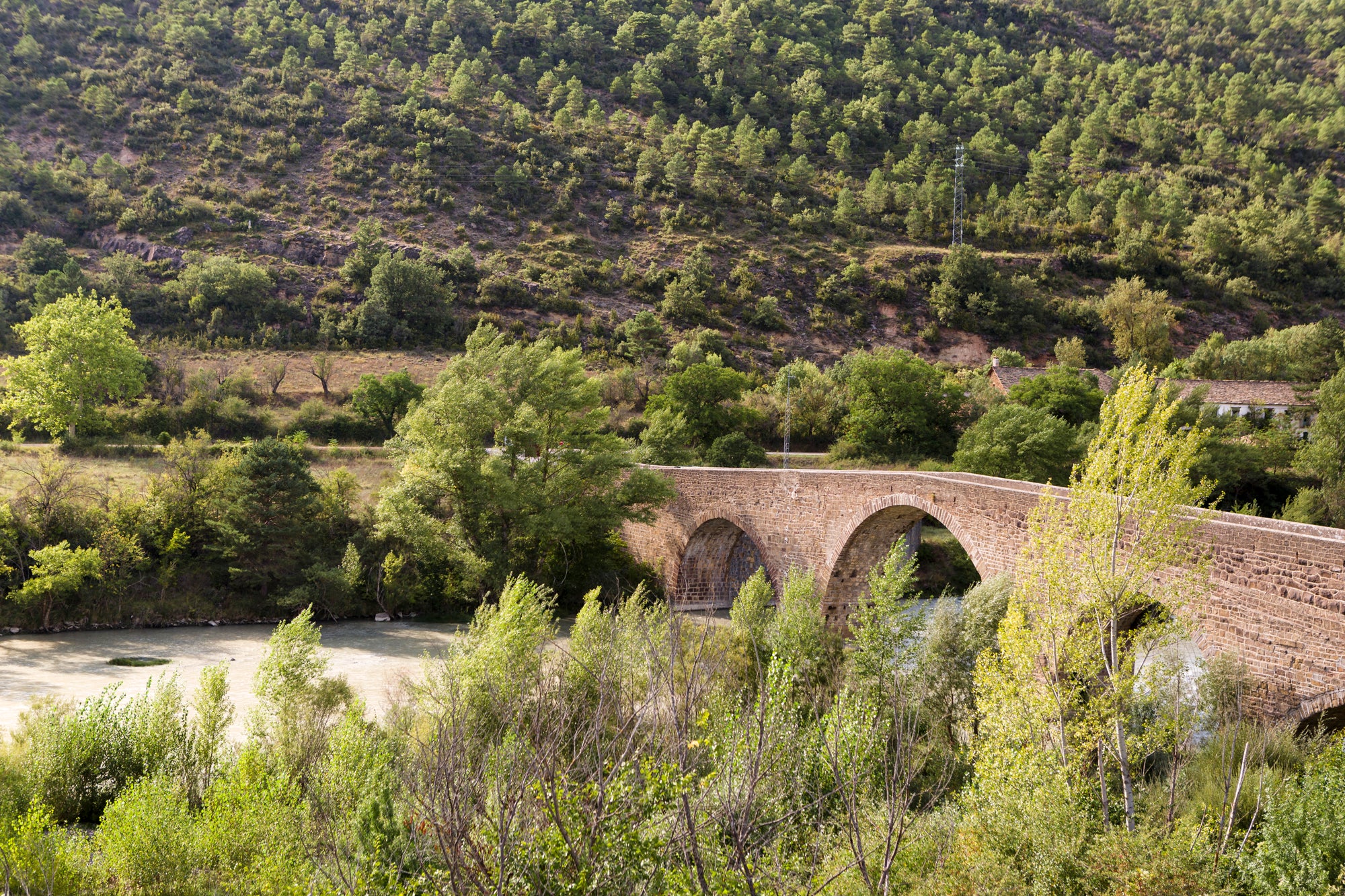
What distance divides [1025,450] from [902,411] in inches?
295

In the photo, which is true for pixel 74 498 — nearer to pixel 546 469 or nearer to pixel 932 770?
pixel 546 469

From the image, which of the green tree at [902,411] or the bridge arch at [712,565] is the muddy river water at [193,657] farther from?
the green tree at [902,411]

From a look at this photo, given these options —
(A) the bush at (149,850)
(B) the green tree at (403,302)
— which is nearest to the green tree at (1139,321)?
(B) the green tree at (403,302)

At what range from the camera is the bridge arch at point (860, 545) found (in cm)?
2253

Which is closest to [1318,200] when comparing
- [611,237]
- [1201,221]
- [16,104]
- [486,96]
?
[1201,221]

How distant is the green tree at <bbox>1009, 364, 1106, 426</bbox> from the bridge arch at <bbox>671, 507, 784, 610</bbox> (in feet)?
52.1

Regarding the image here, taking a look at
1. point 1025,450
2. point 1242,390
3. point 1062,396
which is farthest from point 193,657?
point 1242,390

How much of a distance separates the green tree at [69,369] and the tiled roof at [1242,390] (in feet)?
139

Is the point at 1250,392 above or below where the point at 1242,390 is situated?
below

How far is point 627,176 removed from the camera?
7312cm

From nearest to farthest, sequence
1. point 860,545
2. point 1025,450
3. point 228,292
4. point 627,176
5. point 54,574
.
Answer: point 860,545 → point 54,574 → point 1025,450 → point 228,292 → point 627,176

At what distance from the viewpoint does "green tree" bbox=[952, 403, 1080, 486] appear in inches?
1352

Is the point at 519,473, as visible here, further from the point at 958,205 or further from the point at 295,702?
the point at 958,205

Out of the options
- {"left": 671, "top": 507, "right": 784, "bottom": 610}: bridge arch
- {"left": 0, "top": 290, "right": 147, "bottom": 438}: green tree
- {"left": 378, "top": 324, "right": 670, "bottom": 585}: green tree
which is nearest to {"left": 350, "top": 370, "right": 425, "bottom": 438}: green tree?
{"left": 0, "top": 290, "right": 147, "bottom": 438}: green tree
